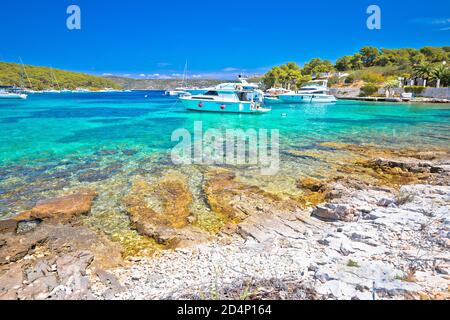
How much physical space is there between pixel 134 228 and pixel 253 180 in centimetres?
476

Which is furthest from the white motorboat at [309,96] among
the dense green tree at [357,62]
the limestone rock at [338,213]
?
the limestone rock at [338,213]

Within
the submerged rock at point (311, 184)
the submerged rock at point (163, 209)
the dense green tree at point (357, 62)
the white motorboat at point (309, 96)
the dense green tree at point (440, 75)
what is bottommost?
the submerged rock at point (163, 209)

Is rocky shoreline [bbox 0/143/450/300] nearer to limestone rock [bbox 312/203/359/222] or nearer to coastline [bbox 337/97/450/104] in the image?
limestone rock [bbox 312/203/359/222]

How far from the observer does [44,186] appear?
9328 millimetres

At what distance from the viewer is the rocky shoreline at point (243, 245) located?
3838mm

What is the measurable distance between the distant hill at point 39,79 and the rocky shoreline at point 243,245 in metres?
135

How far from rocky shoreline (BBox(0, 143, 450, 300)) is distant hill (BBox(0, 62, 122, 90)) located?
135 metres

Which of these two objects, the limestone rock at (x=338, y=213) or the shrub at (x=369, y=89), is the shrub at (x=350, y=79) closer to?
the shrub at (x=369, y=89)

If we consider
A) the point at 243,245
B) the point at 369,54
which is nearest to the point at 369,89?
the point at 369,54
